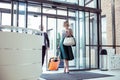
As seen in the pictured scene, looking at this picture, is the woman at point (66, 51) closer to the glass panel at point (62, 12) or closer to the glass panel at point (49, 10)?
the glass panel at point (49, 10)

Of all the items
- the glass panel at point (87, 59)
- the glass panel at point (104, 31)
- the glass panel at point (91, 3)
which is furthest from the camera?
the glass panel at point (104, 31)

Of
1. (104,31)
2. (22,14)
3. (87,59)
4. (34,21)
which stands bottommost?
(87,59)

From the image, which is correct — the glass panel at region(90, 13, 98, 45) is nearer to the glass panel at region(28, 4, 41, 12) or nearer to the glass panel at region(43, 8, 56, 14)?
the glass panel at region(43, 8, 56, 14)

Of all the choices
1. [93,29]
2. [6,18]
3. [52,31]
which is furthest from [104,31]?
[6,18]

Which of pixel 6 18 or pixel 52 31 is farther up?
pixel 6 18

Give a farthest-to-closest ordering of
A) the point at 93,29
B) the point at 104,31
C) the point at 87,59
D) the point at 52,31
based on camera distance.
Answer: the point at 52,31 < the point at 104,31 < the point at 93,29 < the point at 87,59

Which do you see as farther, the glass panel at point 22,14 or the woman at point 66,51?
the glass panel at point 22,14

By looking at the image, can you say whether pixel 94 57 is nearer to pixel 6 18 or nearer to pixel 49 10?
pixel 49 10

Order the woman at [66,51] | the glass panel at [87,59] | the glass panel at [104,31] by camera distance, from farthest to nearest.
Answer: the glass panel at [104,31], the glass panel at [87,59], the woman at [66,51]

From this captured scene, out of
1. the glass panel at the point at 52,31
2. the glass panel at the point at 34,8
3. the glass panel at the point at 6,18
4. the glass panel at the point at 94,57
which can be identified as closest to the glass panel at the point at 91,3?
the glass panel at the point at 52,31

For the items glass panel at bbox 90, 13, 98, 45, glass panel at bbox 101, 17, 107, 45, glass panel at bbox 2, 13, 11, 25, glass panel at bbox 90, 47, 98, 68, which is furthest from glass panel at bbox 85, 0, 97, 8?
glass panel at bbox 2, 13, 11, 25

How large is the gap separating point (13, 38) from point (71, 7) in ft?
14.4

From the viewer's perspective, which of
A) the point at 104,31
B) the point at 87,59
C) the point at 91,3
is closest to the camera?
the point at 87,59

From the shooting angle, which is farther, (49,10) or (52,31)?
(52,31)
